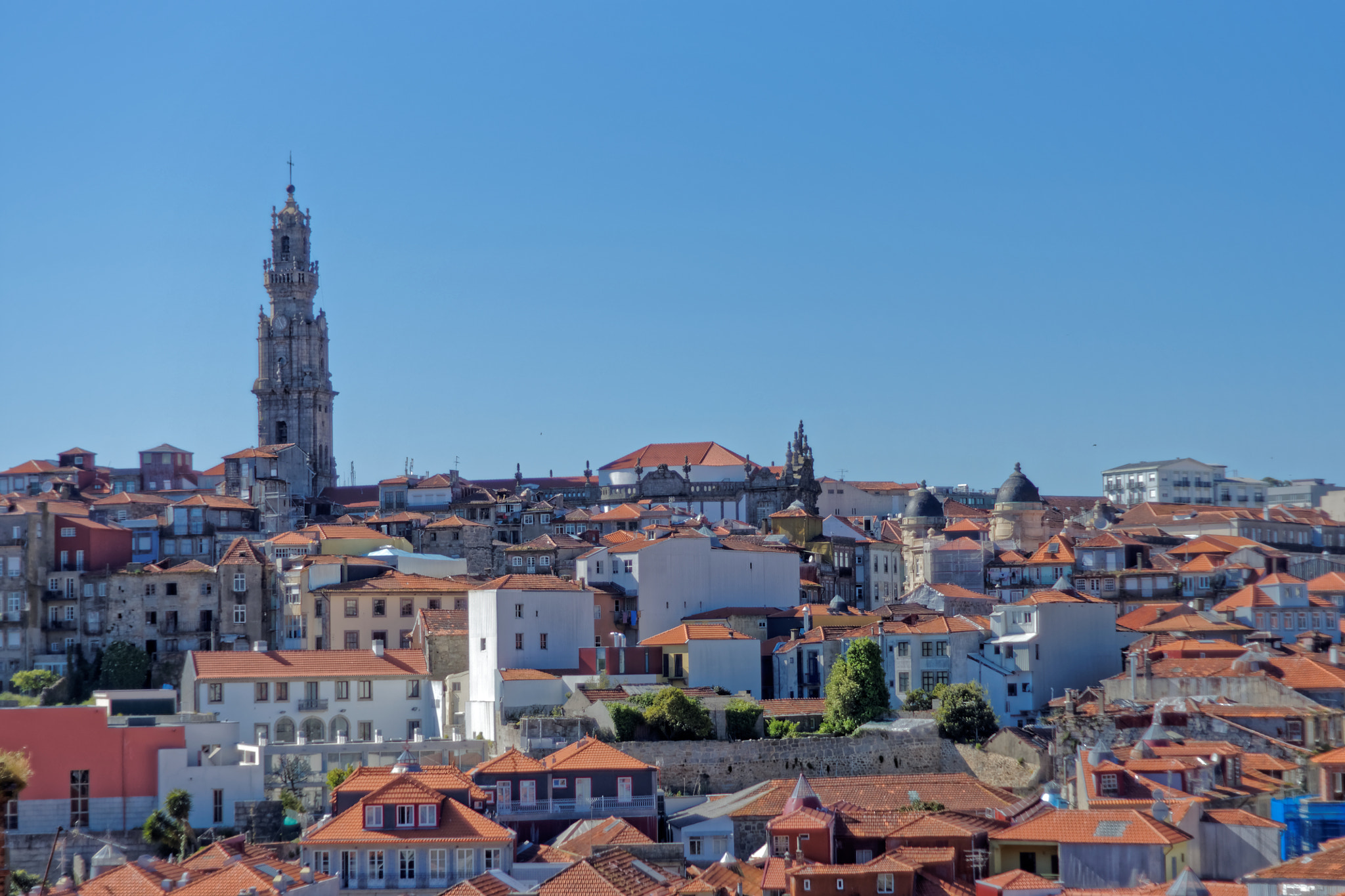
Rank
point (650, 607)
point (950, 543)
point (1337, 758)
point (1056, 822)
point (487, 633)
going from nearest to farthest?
point (1056, 822), point (1337, 758), point (487, 633), point (650, 607), point (950, 543)

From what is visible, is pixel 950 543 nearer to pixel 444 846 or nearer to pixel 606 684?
pixel 606 684

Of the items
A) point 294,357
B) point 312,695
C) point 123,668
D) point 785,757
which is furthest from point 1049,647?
point 294,357

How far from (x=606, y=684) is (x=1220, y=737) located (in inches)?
786

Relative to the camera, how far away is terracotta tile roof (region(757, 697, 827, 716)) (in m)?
63.9

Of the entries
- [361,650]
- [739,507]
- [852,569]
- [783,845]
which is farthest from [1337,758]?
[739,507]

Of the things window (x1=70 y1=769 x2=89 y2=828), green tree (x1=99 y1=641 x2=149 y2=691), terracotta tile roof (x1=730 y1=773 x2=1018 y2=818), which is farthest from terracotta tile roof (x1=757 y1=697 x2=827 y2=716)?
green tree (x1=99 y1=641 x2=149 y2=691)

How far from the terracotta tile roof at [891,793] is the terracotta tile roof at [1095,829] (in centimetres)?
521

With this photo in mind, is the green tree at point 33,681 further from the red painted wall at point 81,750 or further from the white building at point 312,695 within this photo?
the red painted wall at point 81,750

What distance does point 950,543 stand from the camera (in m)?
91.0

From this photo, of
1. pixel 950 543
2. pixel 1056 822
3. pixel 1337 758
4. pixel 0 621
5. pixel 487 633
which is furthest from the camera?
pixel 950 543

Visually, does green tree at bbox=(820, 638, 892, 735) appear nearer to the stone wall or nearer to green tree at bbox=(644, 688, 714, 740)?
the stone wall

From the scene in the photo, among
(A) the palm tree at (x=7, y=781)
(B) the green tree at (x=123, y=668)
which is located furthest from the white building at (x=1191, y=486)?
(A) the palm tree at (x=7, y=781)

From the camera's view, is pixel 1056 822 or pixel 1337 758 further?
pixel 1337 758

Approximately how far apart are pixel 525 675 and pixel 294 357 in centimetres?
6687
